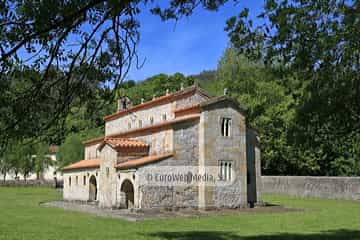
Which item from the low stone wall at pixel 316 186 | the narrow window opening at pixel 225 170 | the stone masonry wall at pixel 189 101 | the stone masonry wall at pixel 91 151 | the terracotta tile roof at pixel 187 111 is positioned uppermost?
the stone masonry wall at pixel 189 101

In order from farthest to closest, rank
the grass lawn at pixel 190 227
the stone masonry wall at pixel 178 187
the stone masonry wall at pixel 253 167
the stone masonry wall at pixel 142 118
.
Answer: the stone masonry wall at pixel 142 118 → the stone masonry wall at pixel 253 167 → the stone masonry wall at pixel 178 187 → the grass lawn at pixel 190 227

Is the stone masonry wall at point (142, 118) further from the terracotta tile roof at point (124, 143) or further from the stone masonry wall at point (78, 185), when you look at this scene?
the stone masonry wall at point (78, 185)

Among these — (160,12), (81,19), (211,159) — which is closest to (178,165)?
(211,159)

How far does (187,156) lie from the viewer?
2714 centimetres

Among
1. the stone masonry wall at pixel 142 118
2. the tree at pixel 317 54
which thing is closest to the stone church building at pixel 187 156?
the stone masonry wall at pixel 142 118

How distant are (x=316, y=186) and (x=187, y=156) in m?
17.3

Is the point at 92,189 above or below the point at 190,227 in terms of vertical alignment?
above

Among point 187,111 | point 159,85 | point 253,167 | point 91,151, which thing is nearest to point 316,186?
point 253,167

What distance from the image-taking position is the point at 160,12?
9.16m

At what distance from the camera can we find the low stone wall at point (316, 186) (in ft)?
119

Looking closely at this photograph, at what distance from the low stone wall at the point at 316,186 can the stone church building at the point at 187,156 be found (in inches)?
411

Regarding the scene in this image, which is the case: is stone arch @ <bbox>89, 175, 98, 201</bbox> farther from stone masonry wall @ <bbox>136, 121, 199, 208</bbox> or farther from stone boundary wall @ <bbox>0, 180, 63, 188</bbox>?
stone boundary wall @ <bbox>0, 180, 63, 188</bbox>

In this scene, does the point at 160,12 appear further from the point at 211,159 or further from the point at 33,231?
the point at 211,159

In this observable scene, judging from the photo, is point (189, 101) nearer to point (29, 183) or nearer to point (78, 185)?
point (78, 185)
